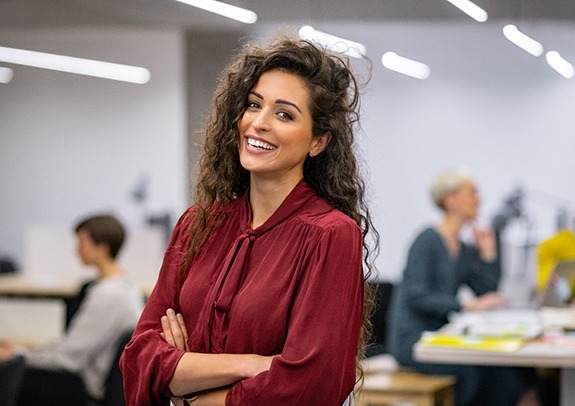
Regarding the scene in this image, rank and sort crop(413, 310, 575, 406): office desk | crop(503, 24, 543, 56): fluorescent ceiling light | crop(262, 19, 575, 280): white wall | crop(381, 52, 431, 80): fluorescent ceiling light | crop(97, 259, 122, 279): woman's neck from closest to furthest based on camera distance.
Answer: crop(413, 310, 575, 406): office desk → crop(97, 259, 122, 279): woman's neck → crop(503, 24, 543, 56): fluorescent ceiling light → crop(262, 19, 575, 280): white wall → crop(381, 52, 431, 80): fluorescent ceiling light

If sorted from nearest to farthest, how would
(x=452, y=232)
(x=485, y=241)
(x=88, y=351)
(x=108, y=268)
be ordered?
1. (x=88, y=351)
2. (x=108, y=268)
3. (x=452, y=232)
4. (x=485, y=241)

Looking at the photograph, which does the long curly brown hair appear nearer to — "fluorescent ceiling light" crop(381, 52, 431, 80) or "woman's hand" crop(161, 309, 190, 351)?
"woman's hand" crop(161, 309, 190, 351)

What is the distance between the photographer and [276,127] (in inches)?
88.2

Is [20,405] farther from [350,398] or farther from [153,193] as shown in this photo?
[350,398]

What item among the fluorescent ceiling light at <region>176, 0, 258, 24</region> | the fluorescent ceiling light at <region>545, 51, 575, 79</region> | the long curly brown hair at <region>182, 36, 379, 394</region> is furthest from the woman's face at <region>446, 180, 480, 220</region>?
the long curly brown hair at <region>182, 36, 379, 394</region>

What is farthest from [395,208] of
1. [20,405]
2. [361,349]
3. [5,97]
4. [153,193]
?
[361,349]

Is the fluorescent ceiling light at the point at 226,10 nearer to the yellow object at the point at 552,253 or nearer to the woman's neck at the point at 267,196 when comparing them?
the yellow object at the point at 552,253

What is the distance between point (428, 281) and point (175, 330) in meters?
3.04

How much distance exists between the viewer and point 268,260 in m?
2.24

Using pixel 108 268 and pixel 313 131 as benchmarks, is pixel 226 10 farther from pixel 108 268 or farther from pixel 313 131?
pixel 313 131

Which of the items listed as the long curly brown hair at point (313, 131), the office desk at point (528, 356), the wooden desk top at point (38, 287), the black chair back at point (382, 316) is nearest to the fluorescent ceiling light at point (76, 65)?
the wooden desk top at point (38, 287)

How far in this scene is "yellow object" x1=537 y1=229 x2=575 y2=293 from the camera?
18.6 ft

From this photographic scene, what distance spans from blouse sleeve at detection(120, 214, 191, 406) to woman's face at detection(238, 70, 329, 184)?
291mm

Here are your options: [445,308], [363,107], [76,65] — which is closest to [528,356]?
[445,308]
